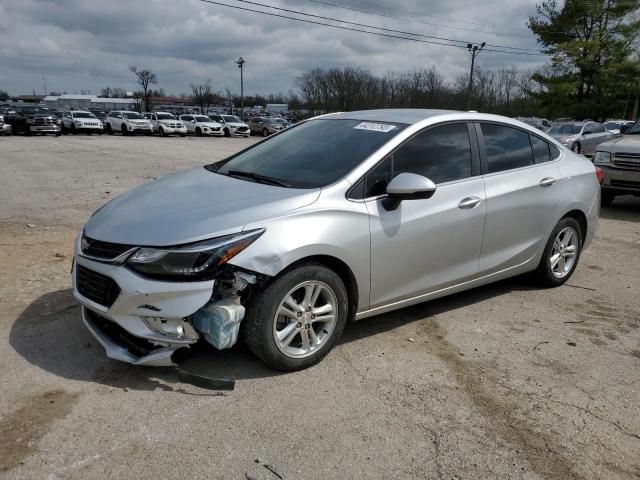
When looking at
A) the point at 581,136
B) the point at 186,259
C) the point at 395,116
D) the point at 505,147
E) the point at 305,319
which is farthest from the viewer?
the point at 581,136

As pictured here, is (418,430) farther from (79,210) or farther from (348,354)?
(79,210)

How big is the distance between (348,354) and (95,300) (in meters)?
1.71

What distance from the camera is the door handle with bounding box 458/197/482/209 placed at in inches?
164

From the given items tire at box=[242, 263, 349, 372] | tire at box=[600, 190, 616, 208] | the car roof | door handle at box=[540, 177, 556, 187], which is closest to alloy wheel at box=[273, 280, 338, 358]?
tire at box=[242, 263, 349, 372]

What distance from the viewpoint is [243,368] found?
11.6 feet

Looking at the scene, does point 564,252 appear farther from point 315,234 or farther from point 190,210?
point 190,210

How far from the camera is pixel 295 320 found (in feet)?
11.3

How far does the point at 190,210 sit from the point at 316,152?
1193 mm

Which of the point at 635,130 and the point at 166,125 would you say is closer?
the point at 635,130

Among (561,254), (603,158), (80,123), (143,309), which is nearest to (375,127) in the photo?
(143,309)

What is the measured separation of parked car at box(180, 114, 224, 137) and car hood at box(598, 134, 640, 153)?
31640 mm

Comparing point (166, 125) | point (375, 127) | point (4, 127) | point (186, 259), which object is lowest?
point (4, 127)

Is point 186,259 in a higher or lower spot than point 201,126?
higher

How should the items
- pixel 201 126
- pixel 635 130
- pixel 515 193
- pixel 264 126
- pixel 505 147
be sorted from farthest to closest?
pixel 264 126 → pixel 201 126 → pixel 635 130 → pixel 505 147 → pixel 515 193
